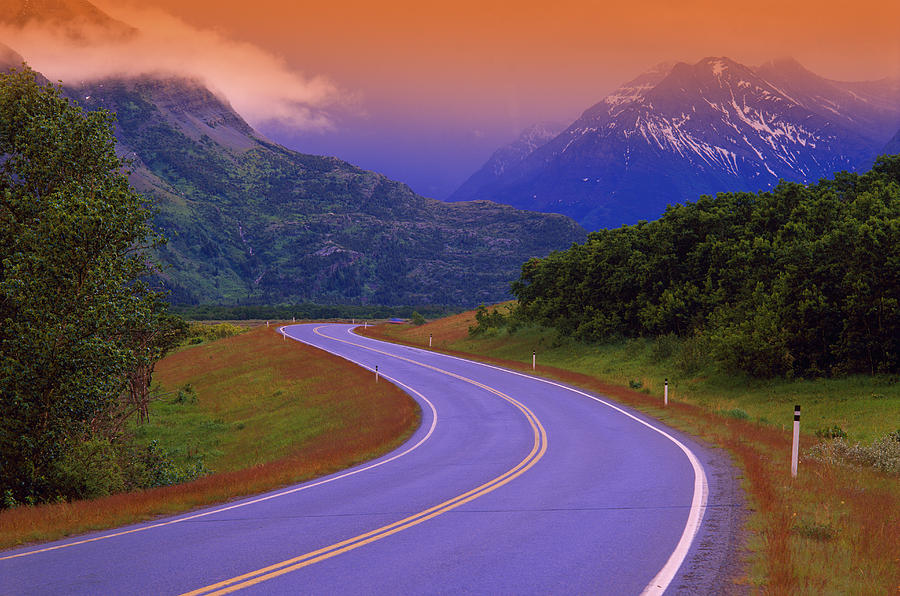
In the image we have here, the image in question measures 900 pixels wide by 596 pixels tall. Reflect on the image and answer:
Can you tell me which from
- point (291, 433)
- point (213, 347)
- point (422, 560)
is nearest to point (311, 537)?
point (422, 560)

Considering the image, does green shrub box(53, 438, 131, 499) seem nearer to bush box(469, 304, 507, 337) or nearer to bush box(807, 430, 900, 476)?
bush box(807, 430, 900, 476)

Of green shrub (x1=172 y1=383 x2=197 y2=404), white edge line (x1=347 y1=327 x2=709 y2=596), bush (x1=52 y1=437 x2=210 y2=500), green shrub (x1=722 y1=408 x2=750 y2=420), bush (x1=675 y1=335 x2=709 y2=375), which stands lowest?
green shrub (x1=172 y1=383 x2=197 y2=404)

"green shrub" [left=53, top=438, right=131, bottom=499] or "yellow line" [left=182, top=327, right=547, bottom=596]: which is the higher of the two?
"yellow line" [left=182, top=327, right=547, bottom=596]

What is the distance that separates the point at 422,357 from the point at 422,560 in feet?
146

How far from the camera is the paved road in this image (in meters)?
7.57

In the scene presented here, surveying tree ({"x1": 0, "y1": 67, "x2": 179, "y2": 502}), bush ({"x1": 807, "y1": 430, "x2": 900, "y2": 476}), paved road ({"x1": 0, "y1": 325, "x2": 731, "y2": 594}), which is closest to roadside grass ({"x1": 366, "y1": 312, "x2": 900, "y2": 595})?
bush ({"x1": 807, "y1": 430, "x2": 900, "y2": 476})

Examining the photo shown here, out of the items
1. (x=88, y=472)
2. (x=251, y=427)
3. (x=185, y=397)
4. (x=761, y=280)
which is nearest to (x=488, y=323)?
(x=185, y=397)

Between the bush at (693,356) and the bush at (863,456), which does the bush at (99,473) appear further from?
the bush at (693,356)

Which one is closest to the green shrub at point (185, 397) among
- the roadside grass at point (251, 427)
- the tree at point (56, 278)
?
the roadside grass at point (251, 427)

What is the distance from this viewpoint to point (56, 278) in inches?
644

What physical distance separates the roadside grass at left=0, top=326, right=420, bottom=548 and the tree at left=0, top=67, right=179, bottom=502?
329 centimetres

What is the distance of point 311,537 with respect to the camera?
964 cm

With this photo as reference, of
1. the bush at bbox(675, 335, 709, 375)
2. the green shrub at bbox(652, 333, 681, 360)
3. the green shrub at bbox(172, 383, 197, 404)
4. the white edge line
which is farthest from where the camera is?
the green shrub at bbox(172, 383, 197, 404)

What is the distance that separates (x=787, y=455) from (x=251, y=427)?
28.4m
